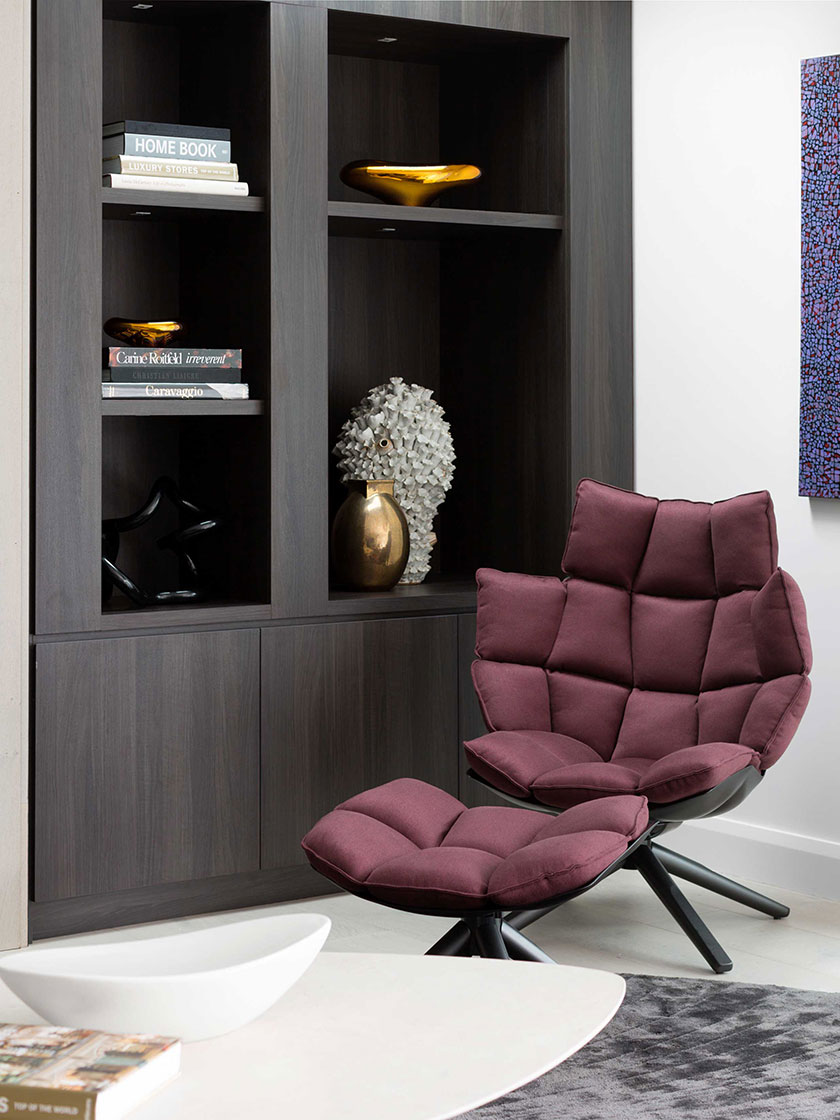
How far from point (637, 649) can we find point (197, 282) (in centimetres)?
155

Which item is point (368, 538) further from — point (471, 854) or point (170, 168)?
point (471, 854)

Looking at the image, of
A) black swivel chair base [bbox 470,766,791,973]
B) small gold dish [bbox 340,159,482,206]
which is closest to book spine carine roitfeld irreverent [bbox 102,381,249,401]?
small gold dish [bbox 340,159,482,206]

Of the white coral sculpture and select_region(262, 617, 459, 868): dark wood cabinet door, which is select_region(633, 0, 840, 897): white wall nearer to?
the white coral sculpture

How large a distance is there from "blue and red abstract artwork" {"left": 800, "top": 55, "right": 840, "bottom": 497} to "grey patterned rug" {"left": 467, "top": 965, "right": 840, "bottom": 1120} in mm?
1290

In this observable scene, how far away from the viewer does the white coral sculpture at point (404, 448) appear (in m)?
3.91

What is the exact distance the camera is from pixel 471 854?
8.49ft

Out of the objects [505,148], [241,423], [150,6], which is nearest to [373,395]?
[241,423]

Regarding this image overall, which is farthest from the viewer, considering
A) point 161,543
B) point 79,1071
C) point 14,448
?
point 161,543

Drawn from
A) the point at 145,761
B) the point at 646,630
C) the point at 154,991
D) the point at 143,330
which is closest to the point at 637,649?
the point at 646,630

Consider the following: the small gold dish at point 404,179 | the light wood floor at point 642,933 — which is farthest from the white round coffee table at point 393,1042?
the small gold dish at point 404,179

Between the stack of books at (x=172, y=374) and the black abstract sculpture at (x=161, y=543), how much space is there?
29cm

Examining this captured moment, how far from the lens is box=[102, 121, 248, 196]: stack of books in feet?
11.1

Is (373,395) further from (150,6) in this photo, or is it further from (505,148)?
(150,6)

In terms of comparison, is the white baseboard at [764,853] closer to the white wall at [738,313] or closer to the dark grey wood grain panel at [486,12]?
the white wall at [738,313]
